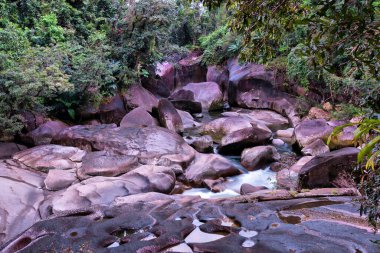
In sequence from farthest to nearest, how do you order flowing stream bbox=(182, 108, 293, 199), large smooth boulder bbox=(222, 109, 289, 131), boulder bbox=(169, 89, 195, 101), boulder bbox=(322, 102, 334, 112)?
boulder bbox=(169, 89, 195, 101)
large smooth boulder bbox=(222, 109, 289, 131)
boulder bbox=(322, 102, 334, 112)
flowing stream bbox=(182, 108, 293, 199)

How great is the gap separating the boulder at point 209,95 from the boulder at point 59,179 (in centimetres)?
1042

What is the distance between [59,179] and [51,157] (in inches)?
46.6

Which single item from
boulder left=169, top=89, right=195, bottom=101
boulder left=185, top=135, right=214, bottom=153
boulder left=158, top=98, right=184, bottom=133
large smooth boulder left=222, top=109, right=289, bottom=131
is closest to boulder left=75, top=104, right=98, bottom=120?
boulder left=158, top=98, right=184, bottom=133

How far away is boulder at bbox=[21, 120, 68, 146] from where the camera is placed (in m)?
9.30

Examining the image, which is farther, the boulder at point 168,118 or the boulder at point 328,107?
the boulder at point 328,107

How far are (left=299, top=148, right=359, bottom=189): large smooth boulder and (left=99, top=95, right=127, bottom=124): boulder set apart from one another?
284 inches

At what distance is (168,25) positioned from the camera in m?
13.0

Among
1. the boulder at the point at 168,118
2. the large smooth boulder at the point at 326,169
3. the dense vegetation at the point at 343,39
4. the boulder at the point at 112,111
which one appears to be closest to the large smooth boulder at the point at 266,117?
the boulder at the point at 168,118

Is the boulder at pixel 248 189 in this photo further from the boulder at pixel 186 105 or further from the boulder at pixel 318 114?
the boulder at pixel 186 105

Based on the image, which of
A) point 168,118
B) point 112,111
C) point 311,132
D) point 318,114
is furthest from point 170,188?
point 318,114

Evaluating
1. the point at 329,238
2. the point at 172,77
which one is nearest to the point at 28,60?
the point at 329,238

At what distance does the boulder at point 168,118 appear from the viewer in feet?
38.7

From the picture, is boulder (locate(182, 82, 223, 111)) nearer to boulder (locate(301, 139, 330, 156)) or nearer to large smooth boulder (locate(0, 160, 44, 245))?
boulder (locate(301, 139, 330, 156))

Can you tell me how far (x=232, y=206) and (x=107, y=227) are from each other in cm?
204
